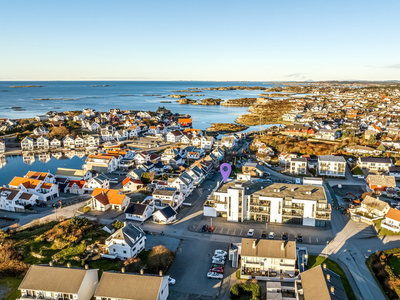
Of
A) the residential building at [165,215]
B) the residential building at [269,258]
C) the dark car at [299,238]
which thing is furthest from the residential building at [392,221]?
the residential building at [165,215]

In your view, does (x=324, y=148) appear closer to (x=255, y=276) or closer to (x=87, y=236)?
(x=255, y=276)

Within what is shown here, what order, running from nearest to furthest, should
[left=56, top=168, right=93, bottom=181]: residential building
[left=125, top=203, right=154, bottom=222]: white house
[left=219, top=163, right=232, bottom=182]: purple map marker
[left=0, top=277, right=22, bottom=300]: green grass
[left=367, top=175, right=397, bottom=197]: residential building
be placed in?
[left=0, top=277, right=22, bottom=300]: green grass → [left=125, top=203, right=154, bottom=222]: white house → [left=367, top=175, right=397, bottom=197]: residential building → [left=219, top=163, right=232, bottom=182]: purple map marker → [left=56, top=168, right=93, bottom=181]: residential building

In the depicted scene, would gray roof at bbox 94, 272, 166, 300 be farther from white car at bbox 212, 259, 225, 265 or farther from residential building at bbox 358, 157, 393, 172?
residential building at bbox 358, 157, 393, 172

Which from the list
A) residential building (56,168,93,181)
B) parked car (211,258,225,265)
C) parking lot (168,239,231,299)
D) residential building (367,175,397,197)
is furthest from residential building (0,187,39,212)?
residential building (367,175,397,197)

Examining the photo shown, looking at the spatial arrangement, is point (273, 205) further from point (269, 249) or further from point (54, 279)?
point (54, 279)

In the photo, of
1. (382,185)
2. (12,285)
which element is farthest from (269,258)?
(382,185)
